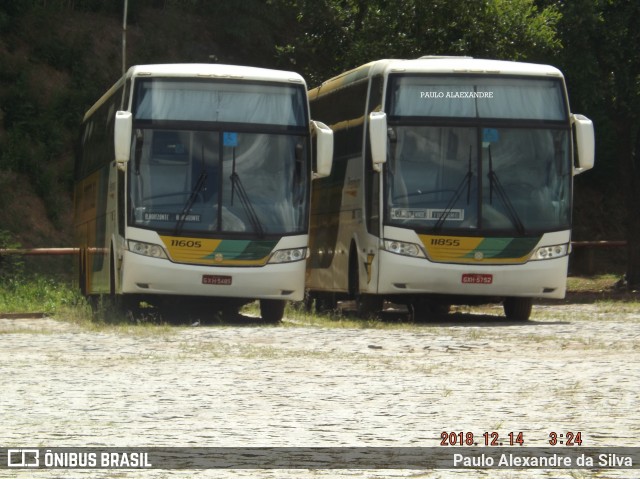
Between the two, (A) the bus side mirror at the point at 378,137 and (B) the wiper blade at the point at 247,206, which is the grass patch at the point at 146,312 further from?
(A) the bus side mirror at the point at 378,137

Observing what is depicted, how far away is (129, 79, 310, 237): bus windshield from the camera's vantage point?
21.6 meters

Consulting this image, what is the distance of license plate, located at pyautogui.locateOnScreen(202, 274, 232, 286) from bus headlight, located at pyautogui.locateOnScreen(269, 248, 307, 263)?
0.66 m

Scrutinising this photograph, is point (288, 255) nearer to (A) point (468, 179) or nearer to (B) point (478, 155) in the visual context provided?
(A) point (468, 179)

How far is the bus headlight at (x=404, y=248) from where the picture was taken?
2194cm

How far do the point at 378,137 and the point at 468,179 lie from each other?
58.2 inches

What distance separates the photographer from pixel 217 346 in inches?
667

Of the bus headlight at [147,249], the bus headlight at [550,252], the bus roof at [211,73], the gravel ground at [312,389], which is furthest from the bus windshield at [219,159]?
the bus headlight at [550,252]

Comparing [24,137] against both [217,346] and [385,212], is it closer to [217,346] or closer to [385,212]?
[385,212]

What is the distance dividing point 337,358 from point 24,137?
34.4 metres

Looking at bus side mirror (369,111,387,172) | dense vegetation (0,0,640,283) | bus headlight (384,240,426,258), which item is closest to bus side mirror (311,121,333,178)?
bus side mirror (369,111,387,172)

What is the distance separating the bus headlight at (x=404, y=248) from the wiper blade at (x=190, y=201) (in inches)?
106

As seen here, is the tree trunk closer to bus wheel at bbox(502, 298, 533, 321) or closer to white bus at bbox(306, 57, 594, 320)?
bus wheel at bbox(502, 298, 533, 321)

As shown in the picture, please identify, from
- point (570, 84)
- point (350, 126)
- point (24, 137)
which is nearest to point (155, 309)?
point (350, 126)

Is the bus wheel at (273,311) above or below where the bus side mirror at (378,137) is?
below
